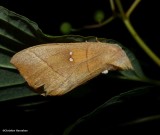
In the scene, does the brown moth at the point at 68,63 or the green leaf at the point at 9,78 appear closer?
the brown moth at the point at 68,63

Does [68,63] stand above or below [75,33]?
below

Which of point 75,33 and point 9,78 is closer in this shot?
point 9,78

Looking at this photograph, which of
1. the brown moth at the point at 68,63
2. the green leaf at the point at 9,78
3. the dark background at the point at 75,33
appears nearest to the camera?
the brown moth at the point at 68,63

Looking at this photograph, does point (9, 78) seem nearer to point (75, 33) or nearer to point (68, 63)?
point (68, 63)

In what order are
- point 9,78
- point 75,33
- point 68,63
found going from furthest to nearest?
point 75,33, point 9,78, point 68,63

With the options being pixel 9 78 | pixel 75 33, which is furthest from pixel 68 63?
pixel 75 33
